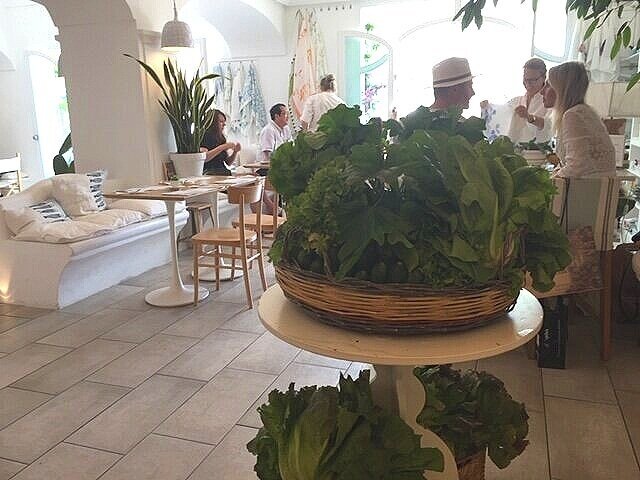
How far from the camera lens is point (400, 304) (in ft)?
3.31

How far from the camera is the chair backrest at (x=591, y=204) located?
267 cm

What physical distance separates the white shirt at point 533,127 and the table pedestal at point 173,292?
2.44m

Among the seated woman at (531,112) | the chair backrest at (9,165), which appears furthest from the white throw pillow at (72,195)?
the chair backrest at (9,165)

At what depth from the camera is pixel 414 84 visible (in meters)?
7.53

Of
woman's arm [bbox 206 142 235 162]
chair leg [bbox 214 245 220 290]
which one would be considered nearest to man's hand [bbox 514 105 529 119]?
chair leg [bbox 214 245 220 290]

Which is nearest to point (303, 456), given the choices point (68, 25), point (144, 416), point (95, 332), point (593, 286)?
point (144, 416)

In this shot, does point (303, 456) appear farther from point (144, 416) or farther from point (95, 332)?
point (95, 332)

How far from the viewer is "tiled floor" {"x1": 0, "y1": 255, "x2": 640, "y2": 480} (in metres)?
2.11

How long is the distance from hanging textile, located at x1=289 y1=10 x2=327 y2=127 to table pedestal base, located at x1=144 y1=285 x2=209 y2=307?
397cm

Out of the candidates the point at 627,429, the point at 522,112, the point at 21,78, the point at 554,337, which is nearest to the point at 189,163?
the point at 522,112

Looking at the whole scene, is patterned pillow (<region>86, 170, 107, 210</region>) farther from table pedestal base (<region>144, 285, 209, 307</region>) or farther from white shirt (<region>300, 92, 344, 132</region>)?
white shirt (<region>300, 92, 344, 132</region>)

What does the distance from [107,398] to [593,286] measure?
237cm

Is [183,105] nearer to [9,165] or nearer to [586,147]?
[586,147]

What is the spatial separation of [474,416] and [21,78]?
9311mm
